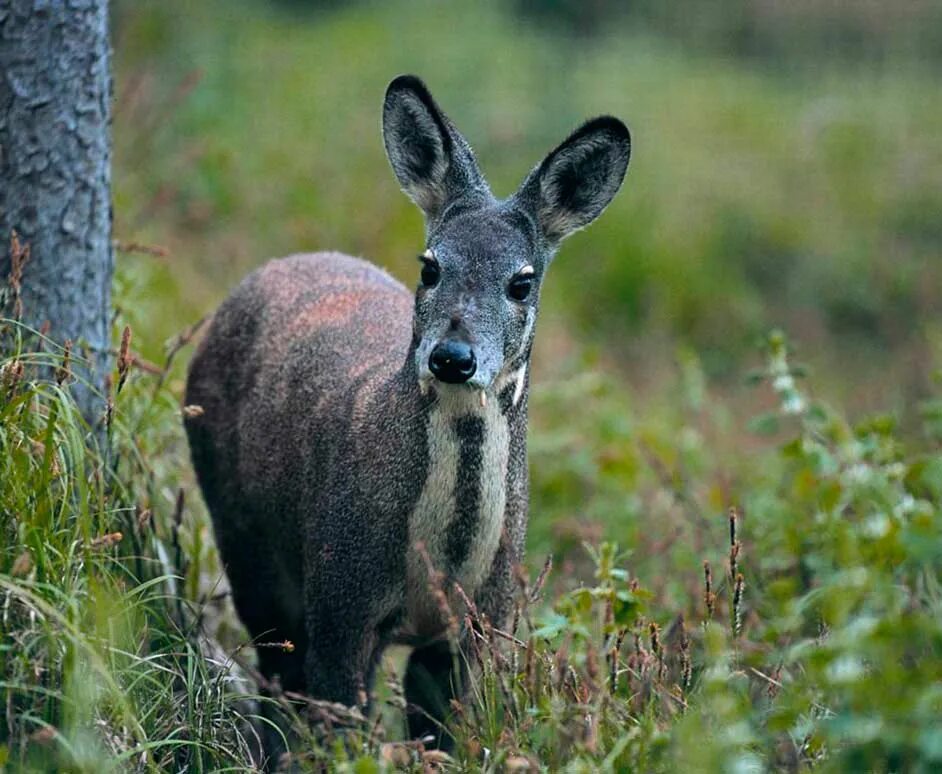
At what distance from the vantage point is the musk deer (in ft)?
15.0

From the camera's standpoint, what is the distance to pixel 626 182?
41.7 feet

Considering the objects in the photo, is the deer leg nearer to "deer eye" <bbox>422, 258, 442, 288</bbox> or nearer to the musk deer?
the musk deer

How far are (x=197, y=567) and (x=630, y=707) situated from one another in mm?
1986

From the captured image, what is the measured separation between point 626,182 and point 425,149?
25.3 feet

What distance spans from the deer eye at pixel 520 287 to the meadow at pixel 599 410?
0.88m

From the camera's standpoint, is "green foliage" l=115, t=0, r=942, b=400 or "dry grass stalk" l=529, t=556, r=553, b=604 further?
"green foliage" l=115, t=0, r=942, b=400

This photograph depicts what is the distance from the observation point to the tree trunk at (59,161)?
5.13 m

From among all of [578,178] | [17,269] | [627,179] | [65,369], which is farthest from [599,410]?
[65,369]

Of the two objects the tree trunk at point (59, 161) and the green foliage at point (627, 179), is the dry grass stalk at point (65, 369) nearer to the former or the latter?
the tree trunk at point (59, 161)

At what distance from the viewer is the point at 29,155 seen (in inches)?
204

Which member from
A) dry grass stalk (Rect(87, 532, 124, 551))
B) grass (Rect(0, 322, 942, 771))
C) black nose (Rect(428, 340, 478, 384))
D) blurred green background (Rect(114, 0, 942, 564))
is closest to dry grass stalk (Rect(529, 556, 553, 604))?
grass (Rect(0, 322, 942, 771))

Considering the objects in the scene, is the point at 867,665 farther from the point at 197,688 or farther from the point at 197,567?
the point at 197,567

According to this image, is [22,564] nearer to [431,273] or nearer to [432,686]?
[431,273]

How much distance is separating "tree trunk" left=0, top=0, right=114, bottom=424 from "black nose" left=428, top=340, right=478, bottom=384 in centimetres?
136
